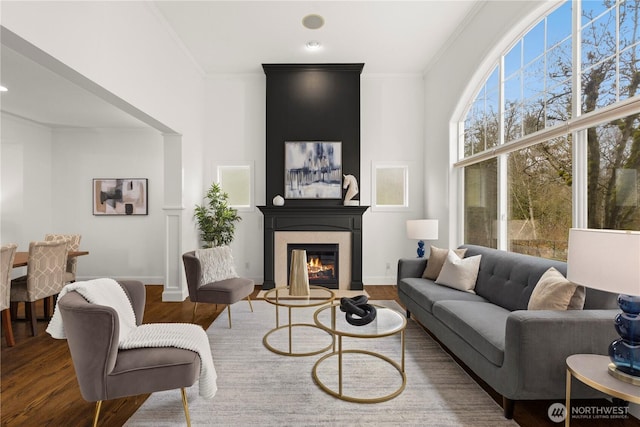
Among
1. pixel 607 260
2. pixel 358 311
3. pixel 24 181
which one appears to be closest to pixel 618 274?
pixel 607 260

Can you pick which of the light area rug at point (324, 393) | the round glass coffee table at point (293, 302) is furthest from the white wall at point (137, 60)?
the light area rug at point (324, 393)

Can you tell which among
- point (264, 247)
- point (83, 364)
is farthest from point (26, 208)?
point (83, 364)

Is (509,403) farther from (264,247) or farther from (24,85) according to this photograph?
(24,85)

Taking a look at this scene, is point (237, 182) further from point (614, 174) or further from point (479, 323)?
point (614, 174)

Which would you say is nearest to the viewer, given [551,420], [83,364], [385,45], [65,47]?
[83,364]

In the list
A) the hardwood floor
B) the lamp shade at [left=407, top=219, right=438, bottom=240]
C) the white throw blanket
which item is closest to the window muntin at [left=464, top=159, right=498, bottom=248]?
the lamp shade at [left=407, top=219, right=438, bottom=240]

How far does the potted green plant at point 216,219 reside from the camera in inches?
187

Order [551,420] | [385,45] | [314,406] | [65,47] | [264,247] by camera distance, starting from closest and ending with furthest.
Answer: [551,420]
[314,406]
[65,47]
[385,45]
[264,247]

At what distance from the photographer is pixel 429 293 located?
294 cm

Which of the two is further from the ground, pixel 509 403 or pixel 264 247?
pixel 264 247

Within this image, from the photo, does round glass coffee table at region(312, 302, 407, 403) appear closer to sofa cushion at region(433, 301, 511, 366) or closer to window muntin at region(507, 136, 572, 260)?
sofa cushion at region(433, 301, 511, 366)

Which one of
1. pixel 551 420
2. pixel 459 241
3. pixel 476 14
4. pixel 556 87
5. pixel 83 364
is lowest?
pixel 551 420

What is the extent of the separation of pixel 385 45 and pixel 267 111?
6.37 ft

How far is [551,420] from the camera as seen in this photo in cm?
182
